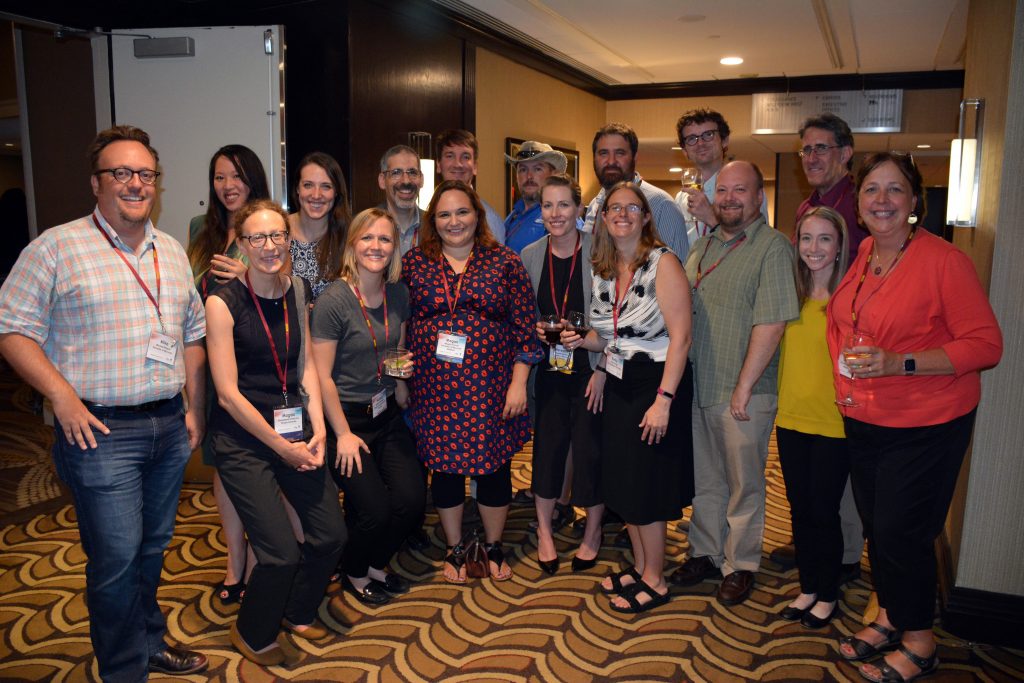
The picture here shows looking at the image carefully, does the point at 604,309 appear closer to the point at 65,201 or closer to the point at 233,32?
the point at 233,32

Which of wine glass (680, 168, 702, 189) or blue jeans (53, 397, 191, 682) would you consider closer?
blue jeans (53, 397, 191, 682)

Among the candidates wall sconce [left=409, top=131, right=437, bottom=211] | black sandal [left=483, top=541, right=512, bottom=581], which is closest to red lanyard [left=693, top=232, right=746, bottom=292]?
black sandal [left=483, top=541, right=512, bottom=581]

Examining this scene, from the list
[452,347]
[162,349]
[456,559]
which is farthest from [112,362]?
[456,559]

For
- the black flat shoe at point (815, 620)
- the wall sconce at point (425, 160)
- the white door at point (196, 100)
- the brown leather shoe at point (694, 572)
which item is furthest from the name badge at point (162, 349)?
the wall sconce at point (425, 160)

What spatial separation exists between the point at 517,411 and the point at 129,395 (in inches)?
58.7

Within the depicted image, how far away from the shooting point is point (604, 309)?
2953 millimetres

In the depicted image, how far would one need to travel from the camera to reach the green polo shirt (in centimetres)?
278

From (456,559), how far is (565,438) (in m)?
0.73

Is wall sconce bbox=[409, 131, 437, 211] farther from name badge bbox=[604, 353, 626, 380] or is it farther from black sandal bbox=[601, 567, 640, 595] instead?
black sandal bbox=[601, 567, 640, 595]

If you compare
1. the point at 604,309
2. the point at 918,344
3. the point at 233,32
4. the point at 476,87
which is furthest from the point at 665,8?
the point at 918,344

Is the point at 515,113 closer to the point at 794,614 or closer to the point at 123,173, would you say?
the point at 123,173

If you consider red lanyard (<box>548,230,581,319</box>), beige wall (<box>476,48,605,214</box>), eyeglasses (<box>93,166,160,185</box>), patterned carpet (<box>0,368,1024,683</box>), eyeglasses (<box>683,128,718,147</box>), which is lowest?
patterned carpet (<box>0,368,1024,683</box>)

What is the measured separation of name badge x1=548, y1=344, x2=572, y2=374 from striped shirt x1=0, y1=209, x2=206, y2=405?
1406mm

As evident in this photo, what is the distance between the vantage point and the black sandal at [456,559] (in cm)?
319
